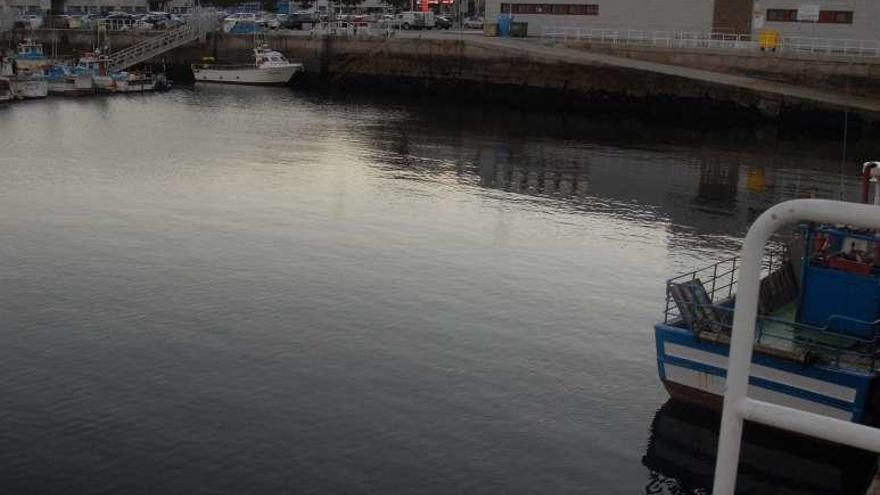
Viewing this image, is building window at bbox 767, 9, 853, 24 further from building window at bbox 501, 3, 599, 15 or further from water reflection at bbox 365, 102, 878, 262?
building window at bbox 501, 3, 599, 15

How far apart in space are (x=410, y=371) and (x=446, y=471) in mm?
→ 3861

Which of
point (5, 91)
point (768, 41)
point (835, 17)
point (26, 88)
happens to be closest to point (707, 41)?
point (768, 41)

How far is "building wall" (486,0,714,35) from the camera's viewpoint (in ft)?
205

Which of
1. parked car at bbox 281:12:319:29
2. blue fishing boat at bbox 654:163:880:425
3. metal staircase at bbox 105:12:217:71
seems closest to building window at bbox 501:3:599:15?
parked car at bbox 281:12:319:29

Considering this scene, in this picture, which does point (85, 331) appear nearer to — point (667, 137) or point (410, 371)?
point (410, 371)

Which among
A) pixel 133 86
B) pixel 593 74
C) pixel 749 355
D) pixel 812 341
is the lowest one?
pixel 812 341

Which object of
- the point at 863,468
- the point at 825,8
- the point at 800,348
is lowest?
the point at 863,468

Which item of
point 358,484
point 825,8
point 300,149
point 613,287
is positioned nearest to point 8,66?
point 300,149

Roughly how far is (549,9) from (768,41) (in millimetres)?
17050

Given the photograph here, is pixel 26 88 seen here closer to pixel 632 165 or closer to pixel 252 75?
pixel 252 75

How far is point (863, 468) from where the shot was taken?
14.8m

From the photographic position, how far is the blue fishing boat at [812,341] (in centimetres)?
1439

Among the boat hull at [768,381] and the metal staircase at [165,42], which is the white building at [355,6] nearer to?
the metal staircase at [165,42]

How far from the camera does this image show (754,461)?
14.8 metres
